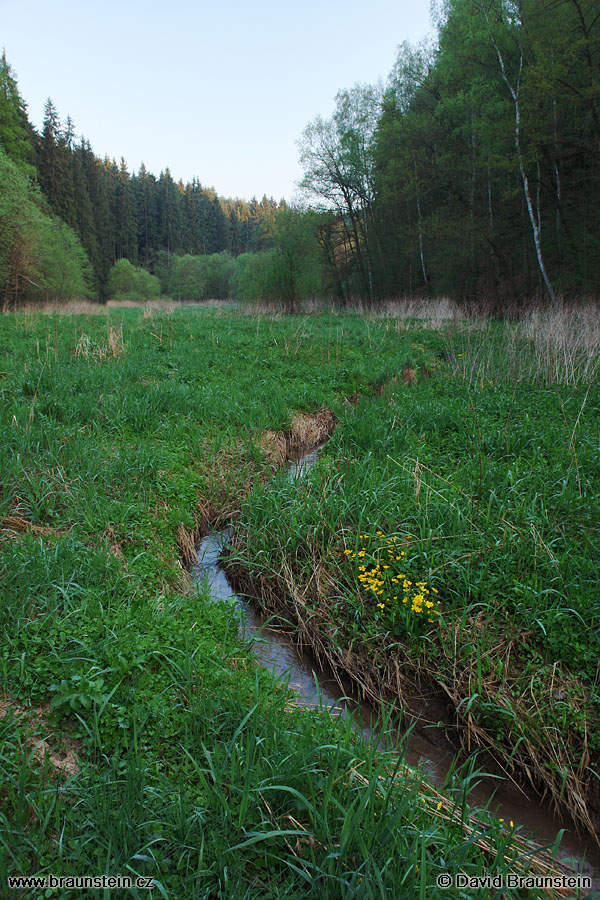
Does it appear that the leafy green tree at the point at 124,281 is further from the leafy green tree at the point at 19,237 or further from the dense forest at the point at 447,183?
the leafy green tree at the point at 19,237

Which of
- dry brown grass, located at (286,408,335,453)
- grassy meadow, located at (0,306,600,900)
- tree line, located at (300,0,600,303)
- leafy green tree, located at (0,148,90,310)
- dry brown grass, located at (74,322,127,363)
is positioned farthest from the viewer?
leafy green tree, located at (0,148,90,310)

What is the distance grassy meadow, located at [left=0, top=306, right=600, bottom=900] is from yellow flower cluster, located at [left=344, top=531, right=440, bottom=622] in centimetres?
2

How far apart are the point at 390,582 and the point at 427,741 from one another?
919mm

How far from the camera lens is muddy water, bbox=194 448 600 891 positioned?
1.89m

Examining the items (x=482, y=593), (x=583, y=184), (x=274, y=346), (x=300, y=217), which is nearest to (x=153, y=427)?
(x=482, y=593)

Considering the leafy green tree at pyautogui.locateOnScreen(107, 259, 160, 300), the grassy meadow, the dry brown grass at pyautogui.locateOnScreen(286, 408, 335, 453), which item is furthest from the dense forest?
the grassy meadow

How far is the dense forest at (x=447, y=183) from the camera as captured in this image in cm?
1480

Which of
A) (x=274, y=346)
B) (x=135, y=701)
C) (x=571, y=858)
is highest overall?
(x=274, y=346)

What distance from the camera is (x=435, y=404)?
19.8 ft

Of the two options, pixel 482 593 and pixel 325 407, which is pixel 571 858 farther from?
pixel 325 407

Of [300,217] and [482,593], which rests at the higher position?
[300,217]

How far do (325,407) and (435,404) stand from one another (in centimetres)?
174

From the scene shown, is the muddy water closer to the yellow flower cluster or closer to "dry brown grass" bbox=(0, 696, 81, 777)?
the yellow flower cluster

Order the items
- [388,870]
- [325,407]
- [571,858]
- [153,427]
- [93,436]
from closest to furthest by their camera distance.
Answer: [388,870]
[571,858]
[93,436]
[153,427]
[325,407]
